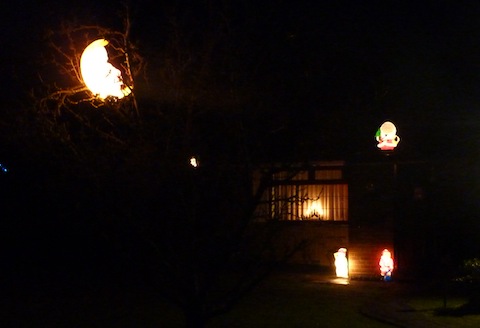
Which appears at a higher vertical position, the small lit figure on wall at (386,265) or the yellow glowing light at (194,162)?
the small lit figure on wall at (386,265)

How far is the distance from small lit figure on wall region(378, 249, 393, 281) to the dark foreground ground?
2.56ft

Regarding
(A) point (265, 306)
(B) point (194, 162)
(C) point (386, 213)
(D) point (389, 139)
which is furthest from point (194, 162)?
(C) point (386, 213)

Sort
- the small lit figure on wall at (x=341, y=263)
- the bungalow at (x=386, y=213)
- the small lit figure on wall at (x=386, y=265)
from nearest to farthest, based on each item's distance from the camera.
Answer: the small lit figure on wall at (x=386, y=265)
the bungalow at (x=386, y=213)
the small lit figure on wall at (x=341, y=263)

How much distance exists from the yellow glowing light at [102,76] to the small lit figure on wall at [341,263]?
16.9 meters

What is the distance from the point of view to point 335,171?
2338 centimetres

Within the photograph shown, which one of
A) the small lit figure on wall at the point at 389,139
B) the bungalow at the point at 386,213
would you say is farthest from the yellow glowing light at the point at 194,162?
the bungalow at the point at 386,213

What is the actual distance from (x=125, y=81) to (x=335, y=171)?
1689cm

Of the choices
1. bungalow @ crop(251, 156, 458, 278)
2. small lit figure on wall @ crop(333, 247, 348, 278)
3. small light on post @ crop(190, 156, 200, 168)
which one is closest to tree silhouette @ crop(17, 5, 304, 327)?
small light on post @ crop(190, 156, 200, 168)

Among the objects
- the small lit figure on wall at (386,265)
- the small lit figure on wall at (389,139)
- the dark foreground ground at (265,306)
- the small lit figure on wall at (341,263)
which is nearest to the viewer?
the dark foreground ground at (265,306)

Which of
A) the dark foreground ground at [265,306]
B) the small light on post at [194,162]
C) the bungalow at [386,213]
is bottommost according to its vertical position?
the dark foreground ground at [265,306]

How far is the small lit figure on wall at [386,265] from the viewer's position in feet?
73.2

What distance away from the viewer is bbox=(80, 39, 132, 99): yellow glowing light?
6.93 metres

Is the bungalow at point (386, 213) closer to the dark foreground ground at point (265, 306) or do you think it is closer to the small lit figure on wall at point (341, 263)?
the small lit figure on wall at point (341, 263)

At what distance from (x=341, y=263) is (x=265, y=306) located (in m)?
7.25
